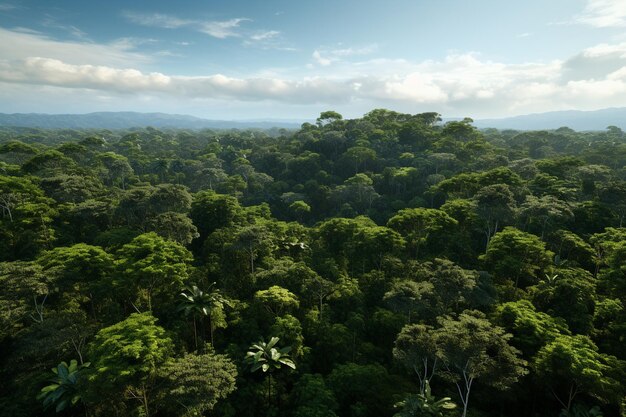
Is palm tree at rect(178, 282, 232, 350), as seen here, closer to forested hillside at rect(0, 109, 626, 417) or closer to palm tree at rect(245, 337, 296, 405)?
forested hillside at rect(0, 109, 626, 417)

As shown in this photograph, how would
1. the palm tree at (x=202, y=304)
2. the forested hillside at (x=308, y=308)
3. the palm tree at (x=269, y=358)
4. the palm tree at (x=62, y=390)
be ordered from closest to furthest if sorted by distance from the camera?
the palm tree at (x=62, y=390) → the forested hillside at (x=308, y=308) → the palm tree at (x=269, y=358) → the palm tree at (x=202, y=304)

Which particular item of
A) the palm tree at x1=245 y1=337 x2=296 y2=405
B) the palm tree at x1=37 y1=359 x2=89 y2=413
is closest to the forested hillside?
the palm tree at x1=37 y1=359 x2=89 y2=413

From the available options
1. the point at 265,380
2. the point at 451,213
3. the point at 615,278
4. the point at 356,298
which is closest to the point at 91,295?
the point at 265,380

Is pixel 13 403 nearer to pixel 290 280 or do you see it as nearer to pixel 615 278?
pixel 290 280

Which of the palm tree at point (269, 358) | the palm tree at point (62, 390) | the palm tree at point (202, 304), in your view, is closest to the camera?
the palm tree at point (62, 390)

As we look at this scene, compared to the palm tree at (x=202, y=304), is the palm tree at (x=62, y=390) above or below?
below

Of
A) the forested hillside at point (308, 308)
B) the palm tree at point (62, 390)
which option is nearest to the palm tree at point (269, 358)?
the forested hillside at point (308, 308)

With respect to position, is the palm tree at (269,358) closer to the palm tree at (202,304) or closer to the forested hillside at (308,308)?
the forested hillside at (308,308)

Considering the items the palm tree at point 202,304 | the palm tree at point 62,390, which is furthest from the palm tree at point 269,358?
the palm tree at point 62,390

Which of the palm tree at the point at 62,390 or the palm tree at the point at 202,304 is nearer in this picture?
the palm tree at the point at 62,390
